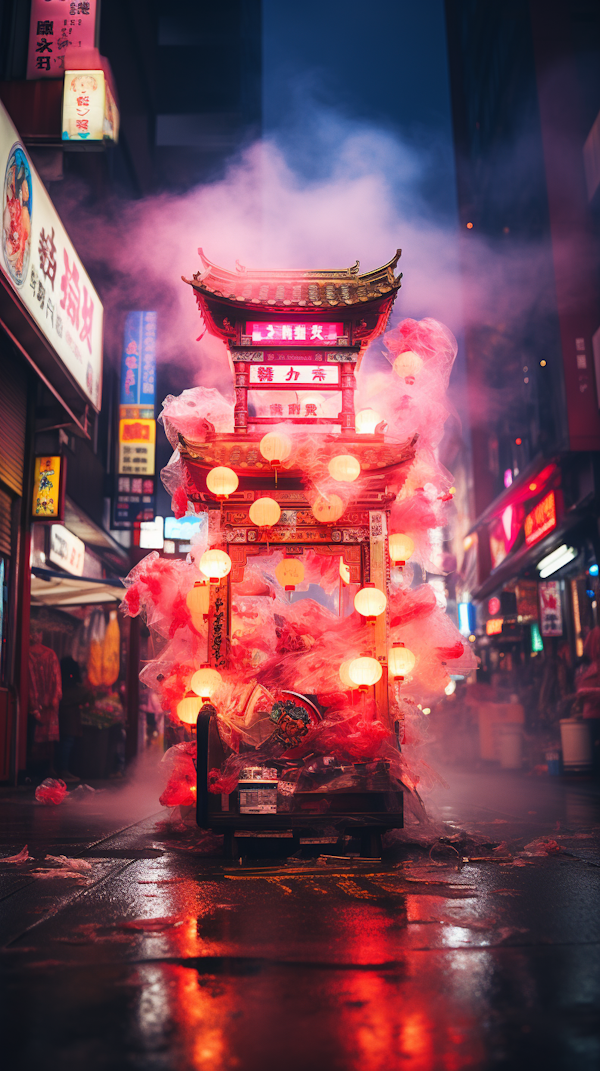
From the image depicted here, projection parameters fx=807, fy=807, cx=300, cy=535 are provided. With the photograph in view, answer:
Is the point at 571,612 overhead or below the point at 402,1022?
overhead

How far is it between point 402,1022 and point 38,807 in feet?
29.0

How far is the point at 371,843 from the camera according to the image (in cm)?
652

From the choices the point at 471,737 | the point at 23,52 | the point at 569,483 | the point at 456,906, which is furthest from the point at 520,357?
the point at 456,906

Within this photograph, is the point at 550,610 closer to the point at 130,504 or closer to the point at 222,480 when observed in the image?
the point at 130,504

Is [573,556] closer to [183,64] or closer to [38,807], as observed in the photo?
[38,807]

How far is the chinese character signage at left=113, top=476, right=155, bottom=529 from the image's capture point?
776 inches

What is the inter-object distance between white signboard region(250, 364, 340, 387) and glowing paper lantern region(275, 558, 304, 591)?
2.09m

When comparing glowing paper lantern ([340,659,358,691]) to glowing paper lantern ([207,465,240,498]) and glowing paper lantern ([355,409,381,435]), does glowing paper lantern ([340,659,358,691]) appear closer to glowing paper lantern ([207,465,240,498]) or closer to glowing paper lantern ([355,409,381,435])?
glowing paper lantern ([207,465,240,498])

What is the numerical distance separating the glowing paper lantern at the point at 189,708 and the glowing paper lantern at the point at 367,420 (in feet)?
11.5

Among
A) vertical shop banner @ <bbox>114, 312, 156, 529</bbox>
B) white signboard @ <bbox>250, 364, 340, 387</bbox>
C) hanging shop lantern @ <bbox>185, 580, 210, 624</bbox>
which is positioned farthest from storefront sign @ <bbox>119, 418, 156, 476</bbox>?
hanging shop lantern @ <bbox>185, 580, 210, 624</bbox>

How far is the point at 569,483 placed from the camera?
748 inches

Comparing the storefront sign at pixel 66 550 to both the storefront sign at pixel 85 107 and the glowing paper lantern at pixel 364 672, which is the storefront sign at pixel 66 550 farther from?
the glowing paper lantern at pixel 364 672

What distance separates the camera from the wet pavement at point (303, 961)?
2383mm

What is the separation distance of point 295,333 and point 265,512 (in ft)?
7.30
